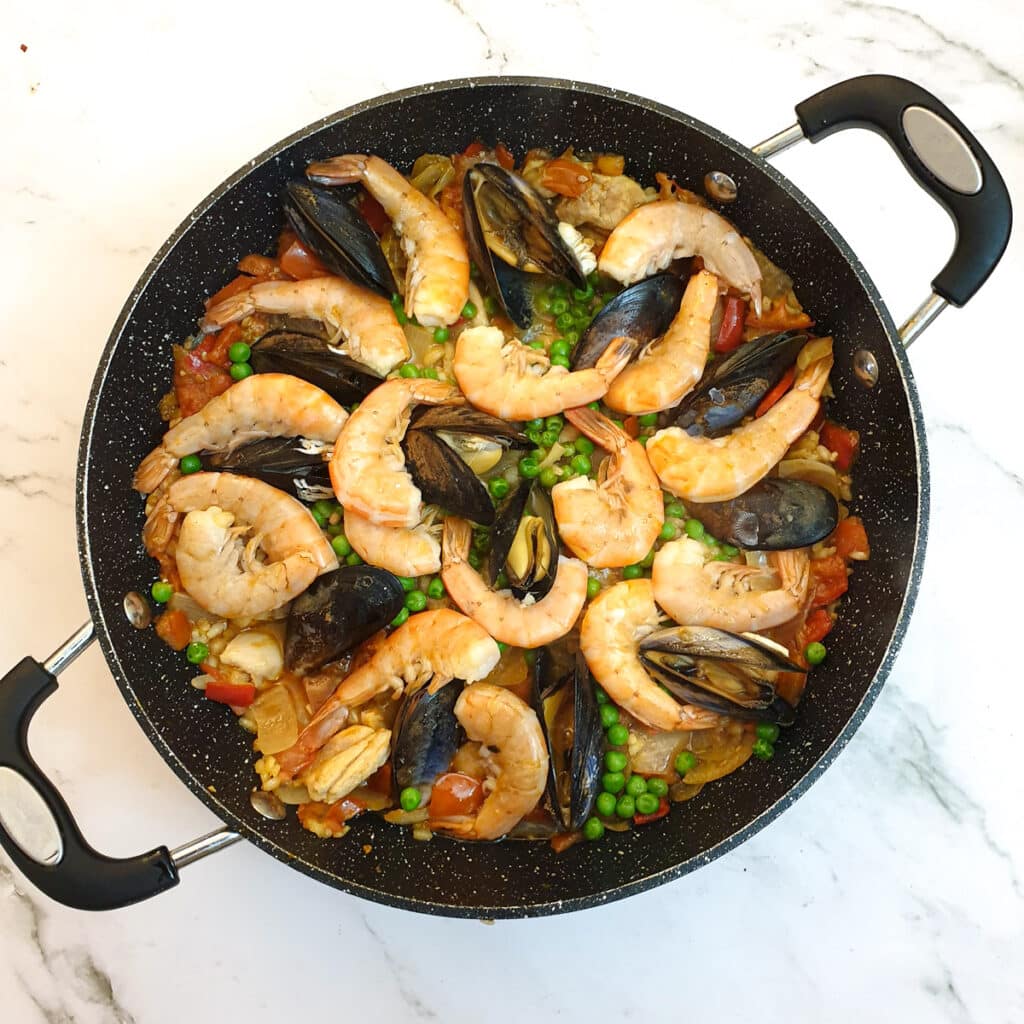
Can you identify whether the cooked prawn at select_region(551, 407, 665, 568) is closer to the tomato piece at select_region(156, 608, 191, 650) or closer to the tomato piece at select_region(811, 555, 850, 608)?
the tomato piece at select_region(811, 555, 850, 608)

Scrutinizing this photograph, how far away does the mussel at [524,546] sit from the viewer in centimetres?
281

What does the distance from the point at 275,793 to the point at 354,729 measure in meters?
0.30

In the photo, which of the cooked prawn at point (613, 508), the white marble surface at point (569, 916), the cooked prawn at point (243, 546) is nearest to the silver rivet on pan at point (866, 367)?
the white marble surface at point (569, 916)

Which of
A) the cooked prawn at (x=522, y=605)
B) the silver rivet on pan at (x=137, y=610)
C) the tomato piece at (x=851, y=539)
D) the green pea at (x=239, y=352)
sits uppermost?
the tomato piece at (x=851, y=539)

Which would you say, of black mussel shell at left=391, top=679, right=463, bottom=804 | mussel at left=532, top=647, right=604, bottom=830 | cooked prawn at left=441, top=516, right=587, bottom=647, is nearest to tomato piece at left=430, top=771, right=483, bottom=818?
black mussel shell at left=391, top=679, right=463, bottom=804

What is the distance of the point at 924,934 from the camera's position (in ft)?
10.1

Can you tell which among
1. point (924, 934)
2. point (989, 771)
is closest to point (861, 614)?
point (989, 771)

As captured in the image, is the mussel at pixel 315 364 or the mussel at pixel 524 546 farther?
the mussel at pixel 315 364

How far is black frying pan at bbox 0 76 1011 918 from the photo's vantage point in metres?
2.66

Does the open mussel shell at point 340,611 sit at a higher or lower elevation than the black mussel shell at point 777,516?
lower

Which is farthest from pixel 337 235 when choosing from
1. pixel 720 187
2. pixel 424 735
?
pixel 424 735

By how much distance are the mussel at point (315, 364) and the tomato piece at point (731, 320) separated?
3.33ft

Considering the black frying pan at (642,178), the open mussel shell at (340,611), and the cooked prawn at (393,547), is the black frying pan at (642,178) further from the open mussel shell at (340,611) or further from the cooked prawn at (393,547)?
the cooked prawn at (393,547)

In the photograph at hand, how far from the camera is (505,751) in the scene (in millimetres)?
2799
